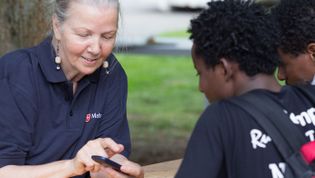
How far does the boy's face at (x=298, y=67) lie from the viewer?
104 inches

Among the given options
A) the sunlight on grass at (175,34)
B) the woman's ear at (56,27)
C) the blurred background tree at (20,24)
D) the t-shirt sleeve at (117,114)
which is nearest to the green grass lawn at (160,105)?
the sunlight on grass at (175,34)

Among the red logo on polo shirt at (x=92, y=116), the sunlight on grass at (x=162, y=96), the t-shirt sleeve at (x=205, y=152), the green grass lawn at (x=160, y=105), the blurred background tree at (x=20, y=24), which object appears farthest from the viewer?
the sunlight on grass at (x=162, y=96)

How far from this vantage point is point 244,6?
86.9 inches

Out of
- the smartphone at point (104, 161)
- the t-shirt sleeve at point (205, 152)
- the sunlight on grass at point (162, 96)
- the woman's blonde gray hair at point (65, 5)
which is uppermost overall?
the woman's blonde gray hair at point (65, 5)

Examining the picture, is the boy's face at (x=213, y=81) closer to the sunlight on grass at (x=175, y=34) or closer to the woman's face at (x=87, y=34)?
the woman's face at (x=87, y=34)

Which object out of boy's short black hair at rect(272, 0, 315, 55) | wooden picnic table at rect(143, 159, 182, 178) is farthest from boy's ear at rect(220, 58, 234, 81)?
wooden picnic table at rect(143, 159, 182, 178)

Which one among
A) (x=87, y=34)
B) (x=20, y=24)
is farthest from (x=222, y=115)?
(x=20, y=24)

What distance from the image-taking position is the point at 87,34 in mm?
2697

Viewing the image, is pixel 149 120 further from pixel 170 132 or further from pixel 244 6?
pixel 244 6

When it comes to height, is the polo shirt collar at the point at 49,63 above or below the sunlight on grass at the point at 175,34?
above

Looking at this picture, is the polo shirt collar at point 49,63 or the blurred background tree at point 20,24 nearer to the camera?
the polo shirt collar at point 49,63

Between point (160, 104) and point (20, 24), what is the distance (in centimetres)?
485

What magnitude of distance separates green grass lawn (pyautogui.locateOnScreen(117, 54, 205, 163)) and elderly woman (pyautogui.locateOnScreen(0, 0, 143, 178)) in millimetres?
3686

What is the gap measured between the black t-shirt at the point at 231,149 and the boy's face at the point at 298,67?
62cm
